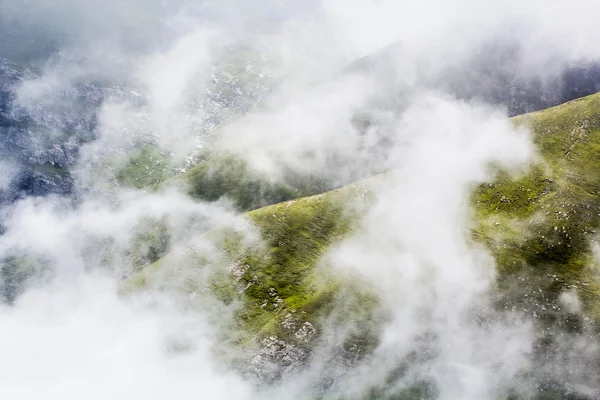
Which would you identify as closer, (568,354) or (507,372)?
(568,354)

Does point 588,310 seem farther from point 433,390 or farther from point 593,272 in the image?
point 433,390

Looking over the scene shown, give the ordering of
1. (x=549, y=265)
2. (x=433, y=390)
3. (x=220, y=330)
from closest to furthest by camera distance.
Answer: (x=549, y=265) → (x=433, y=390) → (x=220, y=330)

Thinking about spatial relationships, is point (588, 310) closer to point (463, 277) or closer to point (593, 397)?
point (593, 397)

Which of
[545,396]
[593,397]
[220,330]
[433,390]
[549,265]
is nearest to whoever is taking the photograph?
[593,397]

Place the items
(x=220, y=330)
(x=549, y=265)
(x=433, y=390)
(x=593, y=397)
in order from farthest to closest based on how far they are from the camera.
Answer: (x=220, y=330), (x=433, y=390), (x=549, y=265), (x=593, y=397)

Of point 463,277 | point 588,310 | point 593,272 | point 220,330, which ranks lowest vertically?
point 588,310

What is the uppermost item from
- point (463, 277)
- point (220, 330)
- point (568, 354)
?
point (220, 330)

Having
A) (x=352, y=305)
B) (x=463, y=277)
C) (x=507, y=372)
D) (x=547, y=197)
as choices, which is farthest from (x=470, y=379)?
(x=547, y=197)

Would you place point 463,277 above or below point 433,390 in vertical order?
above

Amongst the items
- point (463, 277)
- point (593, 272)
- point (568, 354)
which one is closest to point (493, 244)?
point (463, 277)
